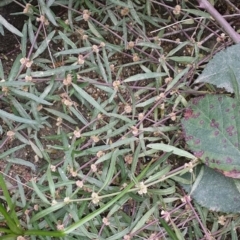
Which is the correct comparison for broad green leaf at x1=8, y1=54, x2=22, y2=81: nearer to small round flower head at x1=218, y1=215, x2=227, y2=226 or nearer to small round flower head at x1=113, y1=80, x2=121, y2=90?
small round flower head at x1=113, y1=80, x2=121, y2=90

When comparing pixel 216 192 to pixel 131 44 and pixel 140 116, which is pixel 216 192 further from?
pixel 131 44

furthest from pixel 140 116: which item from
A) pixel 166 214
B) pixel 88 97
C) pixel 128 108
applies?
pixel 166 214

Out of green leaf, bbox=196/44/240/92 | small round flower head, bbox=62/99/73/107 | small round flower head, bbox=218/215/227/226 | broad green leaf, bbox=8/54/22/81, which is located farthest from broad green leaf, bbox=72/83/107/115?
small round flower head, bbox=218/215/227/226

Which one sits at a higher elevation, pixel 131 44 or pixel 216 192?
pixel 131 44

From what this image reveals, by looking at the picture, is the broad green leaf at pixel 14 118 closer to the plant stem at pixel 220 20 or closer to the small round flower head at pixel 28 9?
the small round flower head at pixel 28 9

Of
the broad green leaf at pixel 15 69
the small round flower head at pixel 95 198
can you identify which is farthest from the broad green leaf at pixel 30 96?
the small round flower head at pixel 95 198

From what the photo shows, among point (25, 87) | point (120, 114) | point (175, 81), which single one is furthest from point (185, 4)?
point (25, 87)
